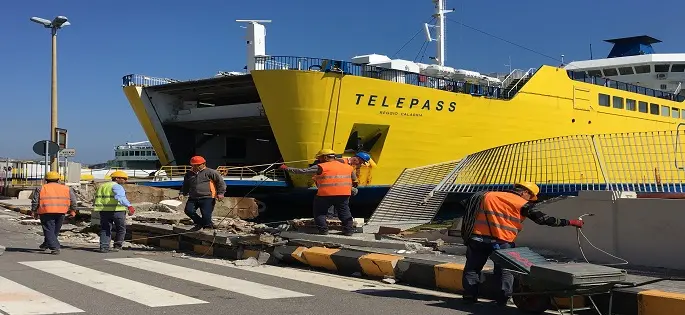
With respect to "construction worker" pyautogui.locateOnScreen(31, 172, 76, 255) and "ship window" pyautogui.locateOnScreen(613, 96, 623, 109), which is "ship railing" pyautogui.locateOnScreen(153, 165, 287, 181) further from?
"ship window" pyautogui.locateOnScreen(613, 96, 623, 109)

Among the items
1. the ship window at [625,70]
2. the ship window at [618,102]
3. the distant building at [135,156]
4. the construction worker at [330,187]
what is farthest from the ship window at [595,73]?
the distant building at [135,156]

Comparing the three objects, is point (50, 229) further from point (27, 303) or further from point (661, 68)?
point (661, 68)

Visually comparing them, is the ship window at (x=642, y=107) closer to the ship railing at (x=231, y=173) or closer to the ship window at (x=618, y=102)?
the ship window at (x=618, y=102)

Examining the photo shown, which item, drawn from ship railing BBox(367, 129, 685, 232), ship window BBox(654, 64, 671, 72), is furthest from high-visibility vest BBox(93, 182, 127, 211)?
ship window BBox(654, 64, 671, 72)

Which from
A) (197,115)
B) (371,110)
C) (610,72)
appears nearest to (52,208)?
(371,110)

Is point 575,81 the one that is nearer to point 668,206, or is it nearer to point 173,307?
point 668,206

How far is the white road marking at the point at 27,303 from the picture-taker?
18.3 ft

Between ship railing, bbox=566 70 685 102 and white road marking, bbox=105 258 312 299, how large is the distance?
2311 centimetres

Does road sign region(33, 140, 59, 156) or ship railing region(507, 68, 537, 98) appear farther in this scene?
ship railing region(507, 68, 537, 98)

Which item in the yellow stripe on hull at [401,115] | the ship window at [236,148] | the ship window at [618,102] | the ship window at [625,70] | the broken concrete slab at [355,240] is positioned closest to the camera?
the broken concrete slab at [355,240]

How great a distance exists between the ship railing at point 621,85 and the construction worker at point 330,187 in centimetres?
2105

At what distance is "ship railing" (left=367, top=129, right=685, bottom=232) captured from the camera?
11695mm

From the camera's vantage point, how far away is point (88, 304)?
5.96 meters

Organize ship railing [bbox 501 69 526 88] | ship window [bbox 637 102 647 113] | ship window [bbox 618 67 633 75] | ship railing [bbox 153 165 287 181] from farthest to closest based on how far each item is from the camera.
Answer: ship window [bbox 618 67 633 75], ship window [bbox 637 102 647 113], ship railing [bbox 501 69 526 88], ship railing [bbox 153 165 287 181]
